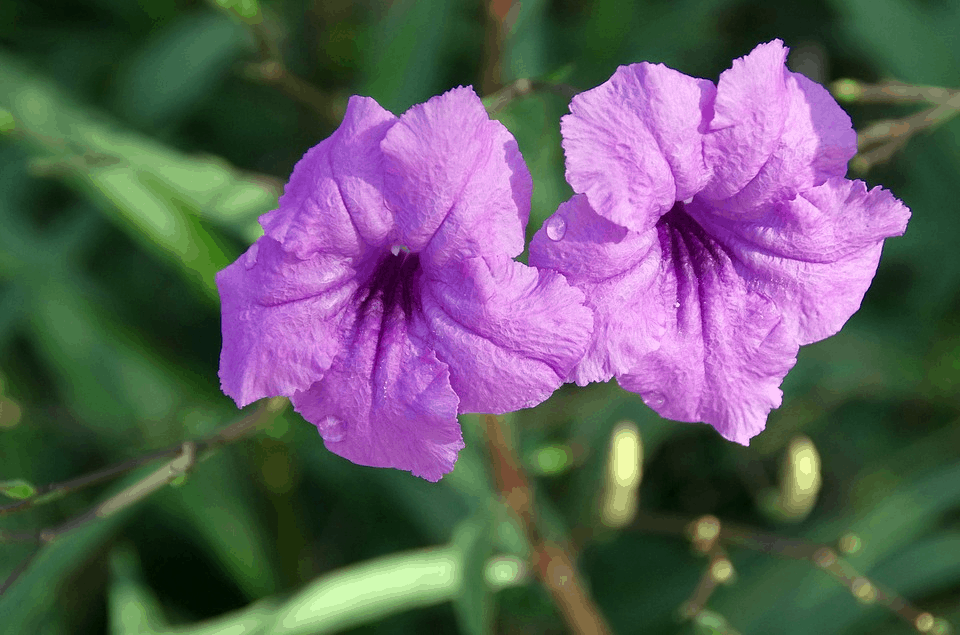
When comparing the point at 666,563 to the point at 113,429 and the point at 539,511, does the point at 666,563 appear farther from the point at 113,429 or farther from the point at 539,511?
the point at 113,429

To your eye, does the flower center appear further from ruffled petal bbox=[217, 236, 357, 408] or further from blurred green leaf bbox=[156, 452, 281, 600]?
blurred green leaf bbox=[156, 452, 281, 600]

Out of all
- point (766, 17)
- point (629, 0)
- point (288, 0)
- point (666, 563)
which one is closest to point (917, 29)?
point (766, 17)

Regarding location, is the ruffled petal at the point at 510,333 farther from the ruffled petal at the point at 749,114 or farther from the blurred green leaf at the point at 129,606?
the blurred green leaf at the point at 129,606

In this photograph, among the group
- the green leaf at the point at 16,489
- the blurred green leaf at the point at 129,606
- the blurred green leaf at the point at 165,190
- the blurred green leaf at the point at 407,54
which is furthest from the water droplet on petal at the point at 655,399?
the blurred green leaf at the point at 129,606

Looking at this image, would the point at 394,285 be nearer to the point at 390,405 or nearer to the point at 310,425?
the point at 390,405

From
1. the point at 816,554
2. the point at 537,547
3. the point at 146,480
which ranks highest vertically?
the point at 146,480

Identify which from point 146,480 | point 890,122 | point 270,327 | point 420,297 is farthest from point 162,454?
point 890,122

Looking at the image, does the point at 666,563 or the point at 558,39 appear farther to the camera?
the point at 558,39
